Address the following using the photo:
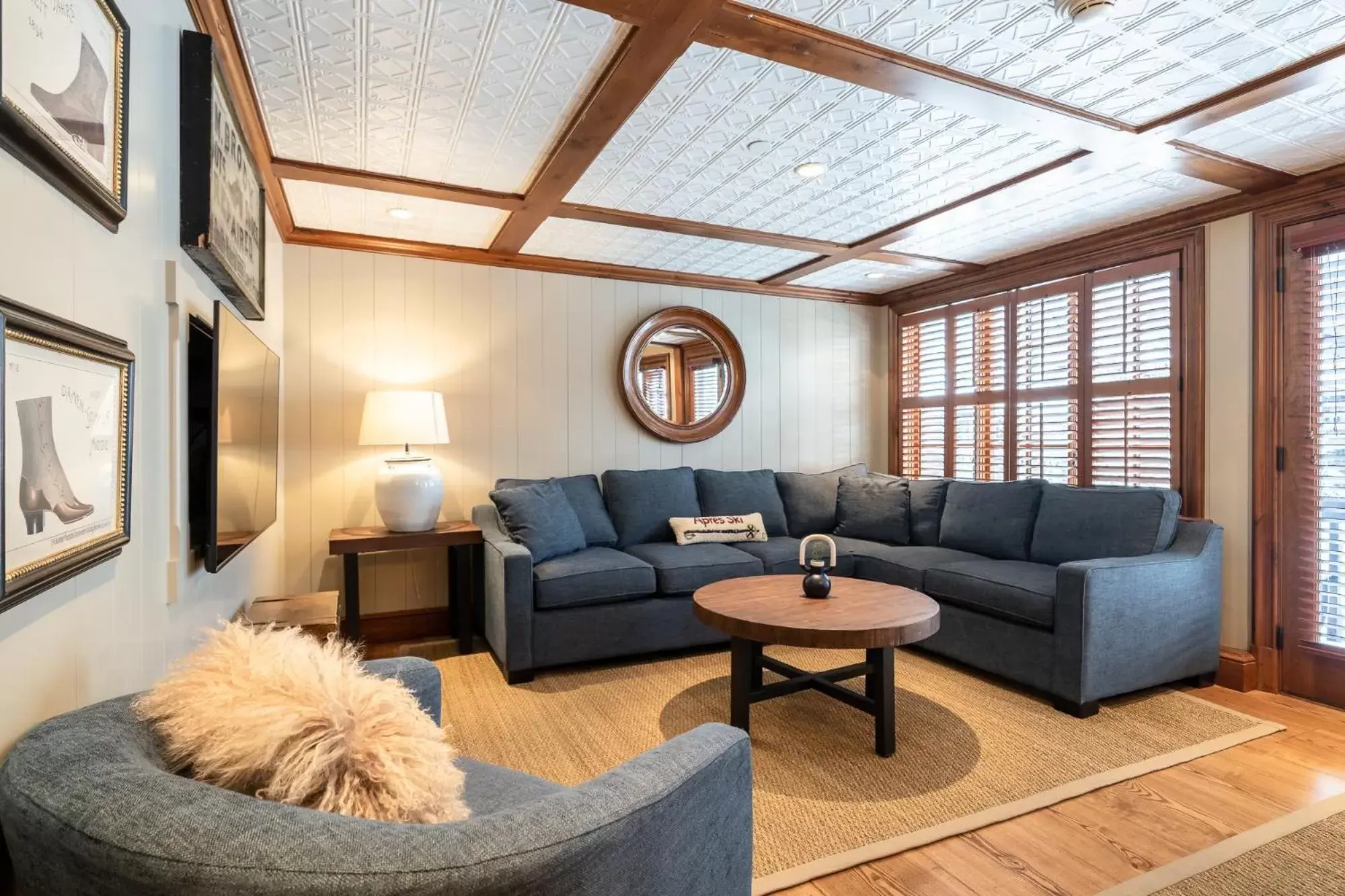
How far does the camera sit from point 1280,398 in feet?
9.75

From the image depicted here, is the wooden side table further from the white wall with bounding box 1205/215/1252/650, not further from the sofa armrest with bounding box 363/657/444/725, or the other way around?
the white wall with bounding box 1205/215/1252/650

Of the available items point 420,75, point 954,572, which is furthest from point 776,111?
point 954,572

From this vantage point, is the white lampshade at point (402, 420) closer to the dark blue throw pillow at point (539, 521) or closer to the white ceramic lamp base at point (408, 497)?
the white ceramic lamp base at point (408, 497)

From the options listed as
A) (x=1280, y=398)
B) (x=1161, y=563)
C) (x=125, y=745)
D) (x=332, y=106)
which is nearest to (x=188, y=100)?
(x=332, y=106)

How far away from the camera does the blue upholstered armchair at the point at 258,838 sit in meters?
0.60

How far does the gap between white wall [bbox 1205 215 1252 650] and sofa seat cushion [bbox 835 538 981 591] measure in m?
1.11

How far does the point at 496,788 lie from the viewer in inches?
51.9

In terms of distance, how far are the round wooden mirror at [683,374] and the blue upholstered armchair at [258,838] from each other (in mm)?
3709

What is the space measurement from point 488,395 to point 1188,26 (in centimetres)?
353

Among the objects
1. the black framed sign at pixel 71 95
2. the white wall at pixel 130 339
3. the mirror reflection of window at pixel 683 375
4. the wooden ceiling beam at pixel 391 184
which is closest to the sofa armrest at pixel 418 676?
the white wall at pixel 130 339

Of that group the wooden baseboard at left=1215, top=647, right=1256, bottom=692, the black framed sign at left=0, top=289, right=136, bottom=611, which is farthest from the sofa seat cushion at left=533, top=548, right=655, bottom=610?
the wooden baseboard at left=1215, top=647, right=1256, bottom=692

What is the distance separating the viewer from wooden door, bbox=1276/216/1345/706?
111 inches

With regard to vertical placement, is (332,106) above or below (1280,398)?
above

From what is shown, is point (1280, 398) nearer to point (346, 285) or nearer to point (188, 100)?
point (188, 100)
